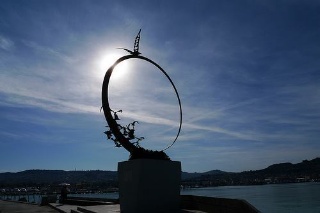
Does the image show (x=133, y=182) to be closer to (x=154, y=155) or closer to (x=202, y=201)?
(x=154, y=155)

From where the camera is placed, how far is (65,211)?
59.7ft

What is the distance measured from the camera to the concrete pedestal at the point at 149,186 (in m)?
14.0

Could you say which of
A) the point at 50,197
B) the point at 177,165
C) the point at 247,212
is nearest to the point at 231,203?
the point at 247,212

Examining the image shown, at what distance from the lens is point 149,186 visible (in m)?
14.2

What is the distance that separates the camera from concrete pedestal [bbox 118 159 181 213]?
14.0 m

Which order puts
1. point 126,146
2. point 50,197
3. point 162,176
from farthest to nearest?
point 50,197, point 126,146, point 162,176

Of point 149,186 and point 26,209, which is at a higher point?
point 149,186

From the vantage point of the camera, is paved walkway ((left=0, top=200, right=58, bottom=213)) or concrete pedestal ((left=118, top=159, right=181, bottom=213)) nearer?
concrete pedestal ((left=118, top=159, right=181, bottom=213))

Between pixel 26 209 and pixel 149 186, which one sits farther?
pixel 26 209

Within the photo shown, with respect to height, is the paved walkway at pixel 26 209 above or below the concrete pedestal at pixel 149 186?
below

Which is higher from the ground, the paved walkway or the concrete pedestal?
the concrete pedestal

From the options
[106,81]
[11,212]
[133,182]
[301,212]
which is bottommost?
[301,212]

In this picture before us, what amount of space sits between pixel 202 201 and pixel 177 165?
2183 millimetres

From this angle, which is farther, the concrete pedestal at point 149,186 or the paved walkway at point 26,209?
the paved walkway at point 26,209
